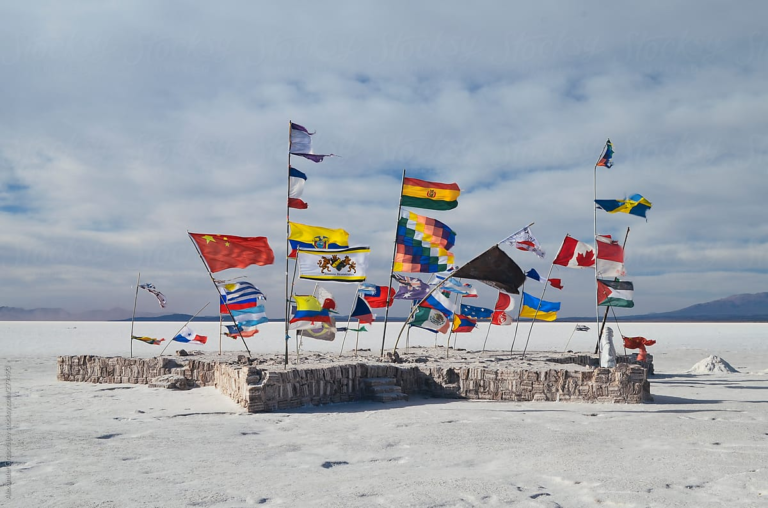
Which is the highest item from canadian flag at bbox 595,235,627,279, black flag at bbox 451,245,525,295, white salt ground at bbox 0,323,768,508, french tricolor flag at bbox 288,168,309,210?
french tricolor flag at bbox 288,168,309,210

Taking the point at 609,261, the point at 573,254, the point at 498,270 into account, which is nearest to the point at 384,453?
the point at 498,270

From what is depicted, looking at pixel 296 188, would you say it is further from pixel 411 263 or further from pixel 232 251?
pixel 411 263

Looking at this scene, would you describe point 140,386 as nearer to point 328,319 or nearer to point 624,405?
point 328,319

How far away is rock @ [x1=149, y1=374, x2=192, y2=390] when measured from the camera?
14.1 m

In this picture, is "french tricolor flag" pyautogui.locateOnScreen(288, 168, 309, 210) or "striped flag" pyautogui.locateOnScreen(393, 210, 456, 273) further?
"striped flag" pyautogui.locateOnScreen(393, 210, 456, 273)

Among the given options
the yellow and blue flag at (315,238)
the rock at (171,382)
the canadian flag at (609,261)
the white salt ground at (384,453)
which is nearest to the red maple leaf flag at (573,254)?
the canadian flag at (609,261)

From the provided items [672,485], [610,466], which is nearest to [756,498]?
[672,485]

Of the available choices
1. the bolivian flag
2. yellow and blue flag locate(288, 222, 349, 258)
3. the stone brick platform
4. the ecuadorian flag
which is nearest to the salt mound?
the ecuadorian flag

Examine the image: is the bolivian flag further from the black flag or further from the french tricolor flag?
the french tricolor flag

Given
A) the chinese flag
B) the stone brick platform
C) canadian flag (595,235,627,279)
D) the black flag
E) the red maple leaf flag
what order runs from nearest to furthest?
the stone brick platform < the chinese flag < the black flag < canadian flag (595,235,627,279) < the red maple leaf flag

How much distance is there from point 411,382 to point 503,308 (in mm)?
7492

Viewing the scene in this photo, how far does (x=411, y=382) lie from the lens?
1395 cm

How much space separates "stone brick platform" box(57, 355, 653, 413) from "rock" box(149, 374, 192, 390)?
0.18m

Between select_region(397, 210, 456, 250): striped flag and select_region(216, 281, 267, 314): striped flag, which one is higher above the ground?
select_region(397, 210, 456, 250): striped flag
